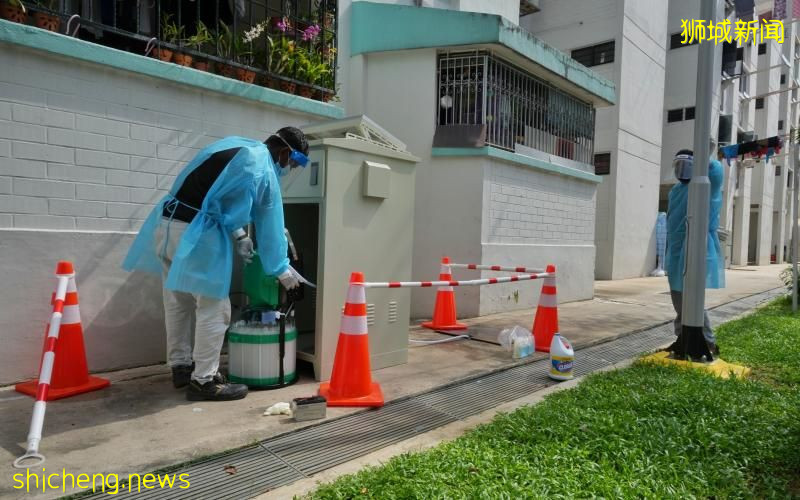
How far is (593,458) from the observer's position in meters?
2.76

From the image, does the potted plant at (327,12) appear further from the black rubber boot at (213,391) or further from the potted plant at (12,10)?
the black rubber boot at (213,391)

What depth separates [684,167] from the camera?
4.83 metres

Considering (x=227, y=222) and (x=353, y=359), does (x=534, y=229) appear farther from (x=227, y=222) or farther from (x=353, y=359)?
(x=227, y=222)

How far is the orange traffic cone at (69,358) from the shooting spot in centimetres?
358

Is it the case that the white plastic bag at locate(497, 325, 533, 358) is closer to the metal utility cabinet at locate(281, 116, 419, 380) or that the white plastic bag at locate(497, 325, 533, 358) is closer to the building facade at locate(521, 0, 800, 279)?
the metal utility cabinet at locate(281, 116, 419, 380)

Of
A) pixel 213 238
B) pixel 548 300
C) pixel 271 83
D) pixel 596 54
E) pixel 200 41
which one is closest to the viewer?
pixel 213 238

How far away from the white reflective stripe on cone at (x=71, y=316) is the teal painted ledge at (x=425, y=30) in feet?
18.1

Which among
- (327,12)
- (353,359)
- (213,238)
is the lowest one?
(353,359)

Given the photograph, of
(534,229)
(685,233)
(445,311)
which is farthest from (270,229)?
(534,229)

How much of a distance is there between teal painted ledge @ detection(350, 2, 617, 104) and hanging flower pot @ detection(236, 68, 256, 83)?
9.82 ft

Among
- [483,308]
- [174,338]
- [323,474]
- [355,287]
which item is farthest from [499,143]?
[323,474]

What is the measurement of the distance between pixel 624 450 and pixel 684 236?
110 inches

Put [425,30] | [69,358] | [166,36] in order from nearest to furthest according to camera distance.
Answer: [69,358], [166,36], [425,30]
